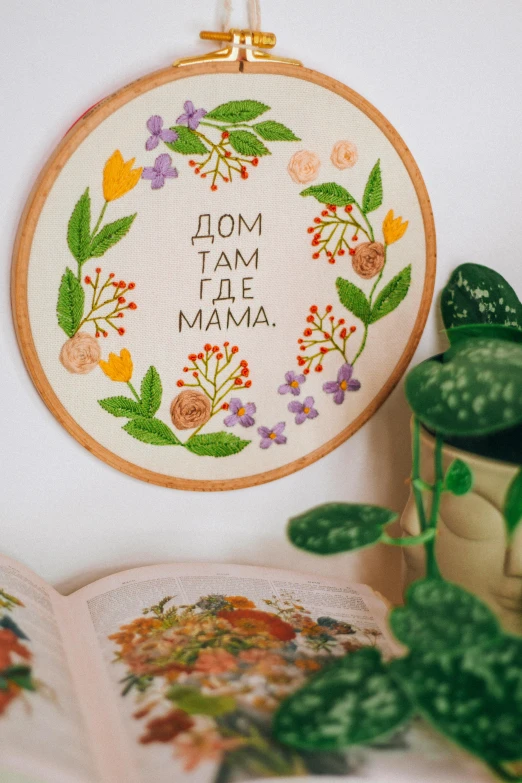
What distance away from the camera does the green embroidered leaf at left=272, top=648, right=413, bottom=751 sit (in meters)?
0.49

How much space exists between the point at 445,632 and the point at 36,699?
1.07ft

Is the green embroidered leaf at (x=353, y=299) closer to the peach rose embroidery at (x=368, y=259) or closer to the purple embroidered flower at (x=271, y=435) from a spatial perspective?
the peach rose embroidery at (x=368, y=259)

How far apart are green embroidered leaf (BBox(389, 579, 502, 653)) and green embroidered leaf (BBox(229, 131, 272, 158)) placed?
1.53 ft

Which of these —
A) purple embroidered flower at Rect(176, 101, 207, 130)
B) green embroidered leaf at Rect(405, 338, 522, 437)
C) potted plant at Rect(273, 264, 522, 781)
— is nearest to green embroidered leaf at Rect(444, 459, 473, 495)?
potted plant at Rect(273, 264, 522, 781)

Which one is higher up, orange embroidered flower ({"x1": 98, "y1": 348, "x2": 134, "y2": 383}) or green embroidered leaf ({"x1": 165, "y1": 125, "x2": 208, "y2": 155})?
green embroidered leaf ({"x1": 165, "y1": 125, "x2": 208, "y2": 155})

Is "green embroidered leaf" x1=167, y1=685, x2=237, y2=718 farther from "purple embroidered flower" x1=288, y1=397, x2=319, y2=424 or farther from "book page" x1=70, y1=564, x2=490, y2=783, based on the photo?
"purple embroidered flower" x1=288, y1=397, x2=319, y2=424

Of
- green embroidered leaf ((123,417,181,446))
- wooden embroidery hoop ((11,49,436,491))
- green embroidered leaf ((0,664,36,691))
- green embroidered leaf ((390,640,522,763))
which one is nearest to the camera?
green embroidered leaf ((390,640,522,763))

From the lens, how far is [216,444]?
84 centimetres

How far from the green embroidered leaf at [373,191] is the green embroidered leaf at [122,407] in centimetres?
34

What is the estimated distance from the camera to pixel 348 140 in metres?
0.79

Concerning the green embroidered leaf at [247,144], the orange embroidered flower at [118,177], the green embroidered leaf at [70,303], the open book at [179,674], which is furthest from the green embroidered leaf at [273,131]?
the open book at [179,674]

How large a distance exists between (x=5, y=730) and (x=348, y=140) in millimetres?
644

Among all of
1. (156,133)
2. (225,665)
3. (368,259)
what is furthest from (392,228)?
(225,665)

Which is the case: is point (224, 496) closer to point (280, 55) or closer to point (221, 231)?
point (221, 231)
